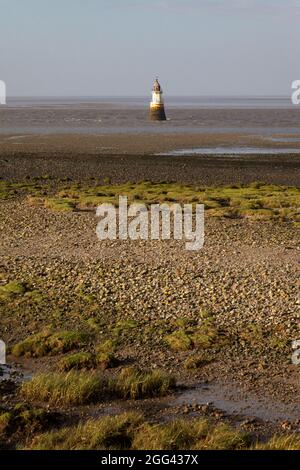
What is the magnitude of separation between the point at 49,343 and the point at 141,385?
2.76 meters

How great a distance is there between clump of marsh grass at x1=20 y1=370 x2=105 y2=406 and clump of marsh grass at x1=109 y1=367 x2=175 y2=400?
11.2 inches

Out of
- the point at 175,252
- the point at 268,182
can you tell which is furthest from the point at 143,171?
the point at 175,252

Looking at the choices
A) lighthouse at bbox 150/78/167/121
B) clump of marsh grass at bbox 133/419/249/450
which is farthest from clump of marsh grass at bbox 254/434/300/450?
lighthouse at bbox 150/78/167/121

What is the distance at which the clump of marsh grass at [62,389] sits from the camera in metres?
12.0

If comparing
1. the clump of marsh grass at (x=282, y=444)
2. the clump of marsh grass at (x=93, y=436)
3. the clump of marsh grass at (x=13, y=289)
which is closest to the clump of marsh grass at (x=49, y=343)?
the clump of marsh grass at (x=13, y=289)

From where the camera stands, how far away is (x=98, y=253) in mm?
21234

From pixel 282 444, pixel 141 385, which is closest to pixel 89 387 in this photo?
pixel 141 385

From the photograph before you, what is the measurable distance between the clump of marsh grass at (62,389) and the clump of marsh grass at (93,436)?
100cm

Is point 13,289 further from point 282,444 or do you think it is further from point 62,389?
point 282,444

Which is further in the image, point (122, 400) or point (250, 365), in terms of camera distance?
point (250, 365)

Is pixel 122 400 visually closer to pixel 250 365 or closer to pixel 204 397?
pixel 204 397

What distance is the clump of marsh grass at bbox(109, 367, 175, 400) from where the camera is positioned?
12.3 meters

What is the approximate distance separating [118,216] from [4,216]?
165 inches

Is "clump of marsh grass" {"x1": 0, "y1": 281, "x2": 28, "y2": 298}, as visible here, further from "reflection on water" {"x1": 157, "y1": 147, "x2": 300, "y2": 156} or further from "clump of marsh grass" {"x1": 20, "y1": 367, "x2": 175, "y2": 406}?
"reflection on water" {"x1": 157, "y1": 147, "x2": 300, "y2": 156}
